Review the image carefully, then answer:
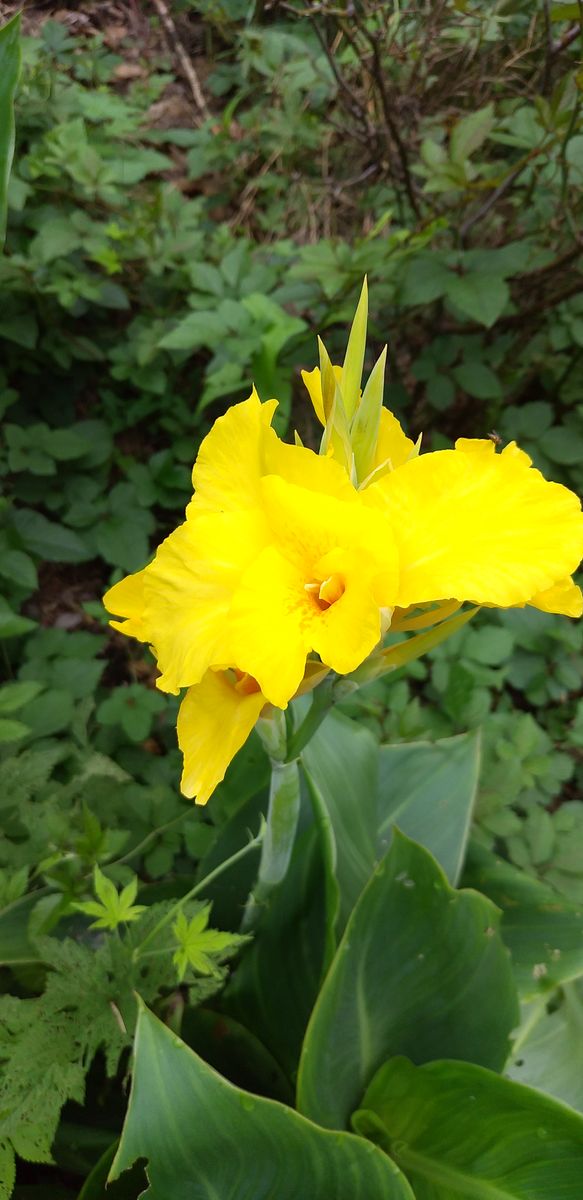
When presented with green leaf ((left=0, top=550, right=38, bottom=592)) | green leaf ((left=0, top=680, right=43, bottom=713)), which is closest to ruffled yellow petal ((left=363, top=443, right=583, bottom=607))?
green leaf ((left=0, top=680, right=43, bottom=713))

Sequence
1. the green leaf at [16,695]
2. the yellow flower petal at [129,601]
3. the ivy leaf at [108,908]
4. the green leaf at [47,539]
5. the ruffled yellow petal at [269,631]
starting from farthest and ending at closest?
the green leaf at [47,539] → the green leaf at [16,695] → the ivy leaf at [108,908] → the yellow flower petal at [129,601] → the ruffled yellow petal at [269,631]

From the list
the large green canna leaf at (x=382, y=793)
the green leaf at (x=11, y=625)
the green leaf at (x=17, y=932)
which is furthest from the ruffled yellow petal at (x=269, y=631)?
the green leaf at (x=11, y=625)

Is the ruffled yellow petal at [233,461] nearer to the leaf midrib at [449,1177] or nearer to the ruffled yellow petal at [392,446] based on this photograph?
the ruffled yellow petal at [392,446]

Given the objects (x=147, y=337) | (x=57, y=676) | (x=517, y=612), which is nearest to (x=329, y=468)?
(x=57, y=676)

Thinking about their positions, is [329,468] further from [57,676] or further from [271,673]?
[57,676]

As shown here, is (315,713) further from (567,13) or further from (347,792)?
(567,13)

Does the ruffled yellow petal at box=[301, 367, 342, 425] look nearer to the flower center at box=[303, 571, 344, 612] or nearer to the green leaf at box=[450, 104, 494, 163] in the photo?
the flower center at box=[303, 571, 344, 612]

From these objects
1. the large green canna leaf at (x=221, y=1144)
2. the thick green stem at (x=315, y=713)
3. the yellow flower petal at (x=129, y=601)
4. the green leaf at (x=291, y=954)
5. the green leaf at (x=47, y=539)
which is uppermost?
the yellow flower petal at (x=129, y=601)
